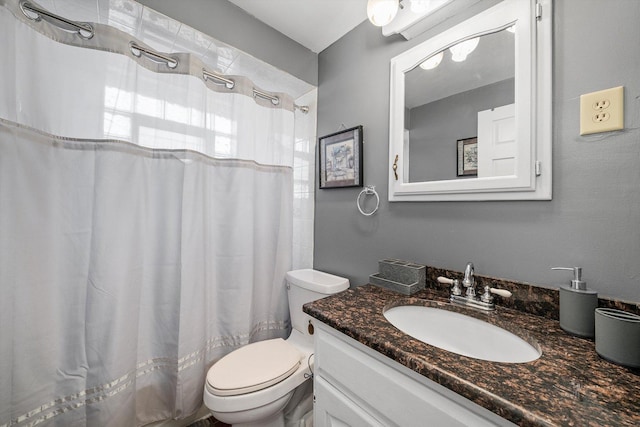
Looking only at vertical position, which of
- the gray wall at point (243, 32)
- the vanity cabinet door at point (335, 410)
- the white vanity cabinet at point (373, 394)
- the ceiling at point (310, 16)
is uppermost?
the ceiling at point (310, 16)

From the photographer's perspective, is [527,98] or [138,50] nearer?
[527,98]

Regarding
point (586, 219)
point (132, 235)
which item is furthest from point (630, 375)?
point (132, 235)

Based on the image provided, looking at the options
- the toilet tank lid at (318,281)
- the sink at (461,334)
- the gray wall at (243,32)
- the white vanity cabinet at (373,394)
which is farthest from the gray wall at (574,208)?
the gray wall at (243,32)

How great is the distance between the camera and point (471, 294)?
92cm

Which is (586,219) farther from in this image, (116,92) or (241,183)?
(116,92)

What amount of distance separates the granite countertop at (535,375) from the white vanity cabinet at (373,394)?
0.17ft

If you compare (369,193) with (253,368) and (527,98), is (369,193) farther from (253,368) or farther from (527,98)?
(253,368)

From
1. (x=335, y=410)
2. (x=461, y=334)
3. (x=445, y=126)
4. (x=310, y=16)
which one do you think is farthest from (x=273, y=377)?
(x=310, y=16)

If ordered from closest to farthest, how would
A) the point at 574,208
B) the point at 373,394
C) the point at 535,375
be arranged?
the point at 535,375, the point at 373,394, the point at 574,208

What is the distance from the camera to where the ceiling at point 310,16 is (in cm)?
136

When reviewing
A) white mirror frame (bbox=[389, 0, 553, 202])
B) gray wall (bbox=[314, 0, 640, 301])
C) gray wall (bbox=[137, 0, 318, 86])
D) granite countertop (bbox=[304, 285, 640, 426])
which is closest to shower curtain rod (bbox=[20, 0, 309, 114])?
gray wall (bbox=[137, 0, 318, 86])

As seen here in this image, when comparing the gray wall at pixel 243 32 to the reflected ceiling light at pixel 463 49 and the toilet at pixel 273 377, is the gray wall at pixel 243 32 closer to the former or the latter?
the reflected ceiling light at pixel 463 49

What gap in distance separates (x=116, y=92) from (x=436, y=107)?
1426mm

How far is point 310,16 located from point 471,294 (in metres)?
1.71
